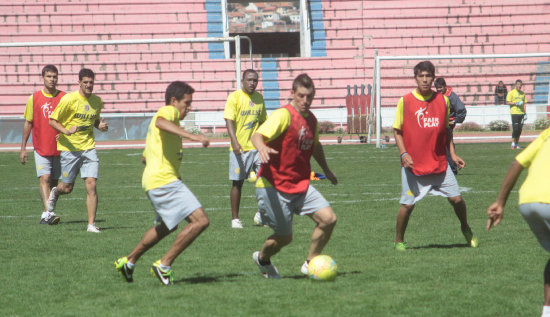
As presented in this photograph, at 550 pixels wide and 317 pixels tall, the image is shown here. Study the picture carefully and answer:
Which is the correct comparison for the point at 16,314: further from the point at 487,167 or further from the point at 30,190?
the point at 487,167

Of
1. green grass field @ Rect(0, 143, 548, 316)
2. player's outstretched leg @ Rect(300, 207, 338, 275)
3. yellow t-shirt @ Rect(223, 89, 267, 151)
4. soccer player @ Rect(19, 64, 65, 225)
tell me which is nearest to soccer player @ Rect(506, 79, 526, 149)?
green grass field @ Rect(0, 143, 548, 316)

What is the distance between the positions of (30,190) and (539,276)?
36.9 feet

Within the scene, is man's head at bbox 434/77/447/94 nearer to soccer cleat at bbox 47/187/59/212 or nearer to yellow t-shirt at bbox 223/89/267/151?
yellow t-shirt at bbox 223/89/267/151

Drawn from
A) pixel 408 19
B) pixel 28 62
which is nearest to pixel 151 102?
pixel 28 62

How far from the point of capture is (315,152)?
7.15m

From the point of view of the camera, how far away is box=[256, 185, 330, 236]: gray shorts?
6777mm

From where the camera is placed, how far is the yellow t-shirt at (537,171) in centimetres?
461

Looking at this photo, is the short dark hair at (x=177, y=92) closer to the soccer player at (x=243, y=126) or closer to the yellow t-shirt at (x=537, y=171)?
the yellow t-shirt at (x=537, y=171)

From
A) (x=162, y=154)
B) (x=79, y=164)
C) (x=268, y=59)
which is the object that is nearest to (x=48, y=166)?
(x=79, y=164)

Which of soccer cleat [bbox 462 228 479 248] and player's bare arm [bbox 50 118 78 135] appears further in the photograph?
player's bare arm [bbox 50 118 78 135]

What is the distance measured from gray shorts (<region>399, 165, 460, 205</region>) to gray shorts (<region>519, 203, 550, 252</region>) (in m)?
3.55

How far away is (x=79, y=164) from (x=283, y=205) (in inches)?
185

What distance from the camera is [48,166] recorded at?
1134 centimetres

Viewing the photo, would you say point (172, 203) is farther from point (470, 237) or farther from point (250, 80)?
point (250, 80)
